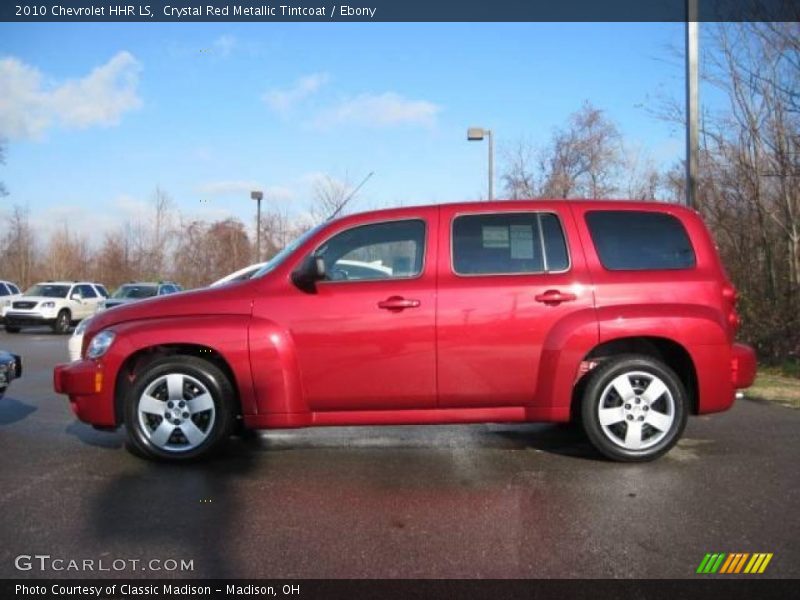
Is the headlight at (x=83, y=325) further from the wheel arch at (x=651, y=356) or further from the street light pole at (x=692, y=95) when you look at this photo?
the street light pole at (x=692, y=95)

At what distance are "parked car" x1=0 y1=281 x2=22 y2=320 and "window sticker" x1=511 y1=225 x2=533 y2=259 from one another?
2072 centimetres

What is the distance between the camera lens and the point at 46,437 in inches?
227

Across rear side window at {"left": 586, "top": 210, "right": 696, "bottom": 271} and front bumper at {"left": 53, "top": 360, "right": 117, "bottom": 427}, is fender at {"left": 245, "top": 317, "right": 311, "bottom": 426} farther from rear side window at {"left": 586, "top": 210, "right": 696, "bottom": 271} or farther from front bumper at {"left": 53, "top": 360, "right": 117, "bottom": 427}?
rear side window at {"left": 586, "top": 210, "right": 696, "bottom": 271}

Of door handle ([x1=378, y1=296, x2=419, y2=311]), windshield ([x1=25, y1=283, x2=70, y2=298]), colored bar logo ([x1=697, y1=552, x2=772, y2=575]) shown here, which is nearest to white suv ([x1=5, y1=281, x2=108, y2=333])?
windshield ([x1=25, y1=283, x2=70, y2=298])

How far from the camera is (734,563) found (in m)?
3.16

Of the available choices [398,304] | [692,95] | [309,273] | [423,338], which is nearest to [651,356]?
[423,338]

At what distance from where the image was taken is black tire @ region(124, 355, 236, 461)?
4.71 meters

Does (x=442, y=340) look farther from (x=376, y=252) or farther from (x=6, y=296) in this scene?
Answer: (x=6, y=296)

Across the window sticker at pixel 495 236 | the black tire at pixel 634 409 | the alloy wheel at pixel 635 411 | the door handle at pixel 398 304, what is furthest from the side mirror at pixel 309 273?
the alloy wheel at pixel 635 411

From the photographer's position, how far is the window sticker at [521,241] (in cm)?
485

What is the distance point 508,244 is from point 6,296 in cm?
2294

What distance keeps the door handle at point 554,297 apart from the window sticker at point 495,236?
472mm
